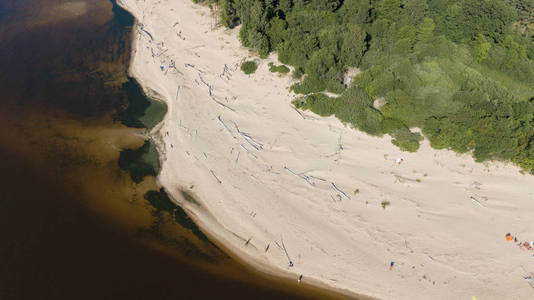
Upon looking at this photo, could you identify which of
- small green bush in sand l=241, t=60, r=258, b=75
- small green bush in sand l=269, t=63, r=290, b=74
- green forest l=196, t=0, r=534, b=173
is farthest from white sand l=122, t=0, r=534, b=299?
small green bush in sand l=241, t=60, r=258, b=75

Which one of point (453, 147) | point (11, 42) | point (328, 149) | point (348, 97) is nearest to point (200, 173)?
point (328, 149)

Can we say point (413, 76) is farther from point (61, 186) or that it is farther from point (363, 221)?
point (61, 186)

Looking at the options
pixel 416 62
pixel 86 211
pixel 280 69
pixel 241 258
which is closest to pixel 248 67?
pixel 280 69

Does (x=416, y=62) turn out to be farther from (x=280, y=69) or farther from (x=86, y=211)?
(x=86, y=211)

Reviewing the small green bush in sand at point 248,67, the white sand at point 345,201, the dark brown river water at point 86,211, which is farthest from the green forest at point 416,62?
the dark brown river water at point 86,211

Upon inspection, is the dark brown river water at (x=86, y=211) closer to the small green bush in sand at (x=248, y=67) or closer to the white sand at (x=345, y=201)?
the white sand at (x=345, y=201)
